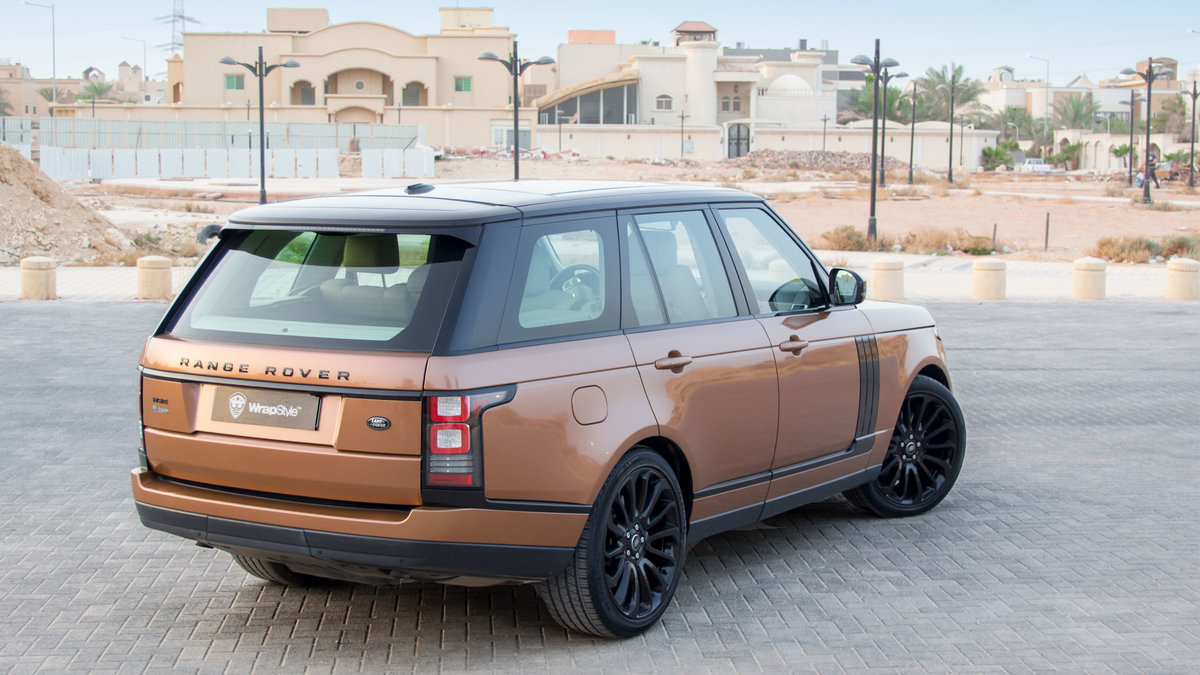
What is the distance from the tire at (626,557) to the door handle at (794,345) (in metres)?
1.00

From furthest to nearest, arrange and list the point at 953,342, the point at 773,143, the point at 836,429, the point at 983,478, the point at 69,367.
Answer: the point at 773,143 < the point at 953,342 < the point at 69,367 < the point at 983,478 < the point at 836,429

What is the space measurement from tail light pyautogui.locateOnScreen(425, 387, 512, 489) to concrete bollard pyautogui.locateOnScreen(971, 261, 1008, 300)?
17.6m

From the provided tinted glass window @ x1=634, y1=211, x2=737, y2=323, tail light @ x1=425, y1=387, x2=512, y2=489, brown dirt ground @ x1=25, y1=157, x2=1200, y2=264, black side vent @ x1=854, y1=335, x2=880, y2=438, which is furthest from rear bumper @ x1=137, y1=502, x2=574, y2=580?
brown dirt ground @ x1=25, y1=157, x2=1200, y2=264

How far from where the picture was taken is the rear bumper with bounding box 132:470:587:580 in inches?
176

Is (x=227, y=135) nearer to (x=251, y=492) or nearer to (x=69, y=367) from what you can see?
(x=69, y=367)

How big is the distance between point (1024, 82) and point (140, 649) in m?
205

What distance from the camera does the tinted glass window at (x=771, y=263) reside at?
6008 mm

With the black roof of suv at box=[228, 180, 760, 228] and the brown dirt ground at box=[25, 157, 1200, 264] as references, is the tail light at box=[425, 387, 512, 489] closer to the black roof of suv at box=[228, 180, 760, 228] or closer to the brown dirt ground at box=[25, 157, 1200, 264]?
the black roof of suv at box=[228, 180, 760, 228]

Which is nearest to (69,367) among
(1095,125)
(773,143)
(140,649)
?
(140,649)

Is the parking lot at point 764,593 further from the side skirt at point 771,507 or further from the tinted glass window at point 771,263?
the tinted glass window at point 771,263

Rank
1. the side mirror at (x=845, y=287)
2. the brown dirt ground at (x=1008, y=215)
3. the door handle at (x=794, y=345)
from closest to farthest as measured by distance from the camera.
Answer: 1. the door handle at (x=794, y=345)
2. the side mirror at (x=845, y=287)
3. the brown dirt ground at (x=1008, y=215)

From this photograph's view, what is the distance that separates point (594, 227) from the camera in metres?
5.19

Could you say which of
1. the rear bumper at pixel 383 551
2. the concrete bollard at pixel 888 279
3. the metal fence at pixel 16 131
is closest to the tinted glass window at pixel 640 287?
the rear bumper at pixel 383 551

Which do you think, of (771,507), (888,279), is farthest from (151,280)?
(771,507)
